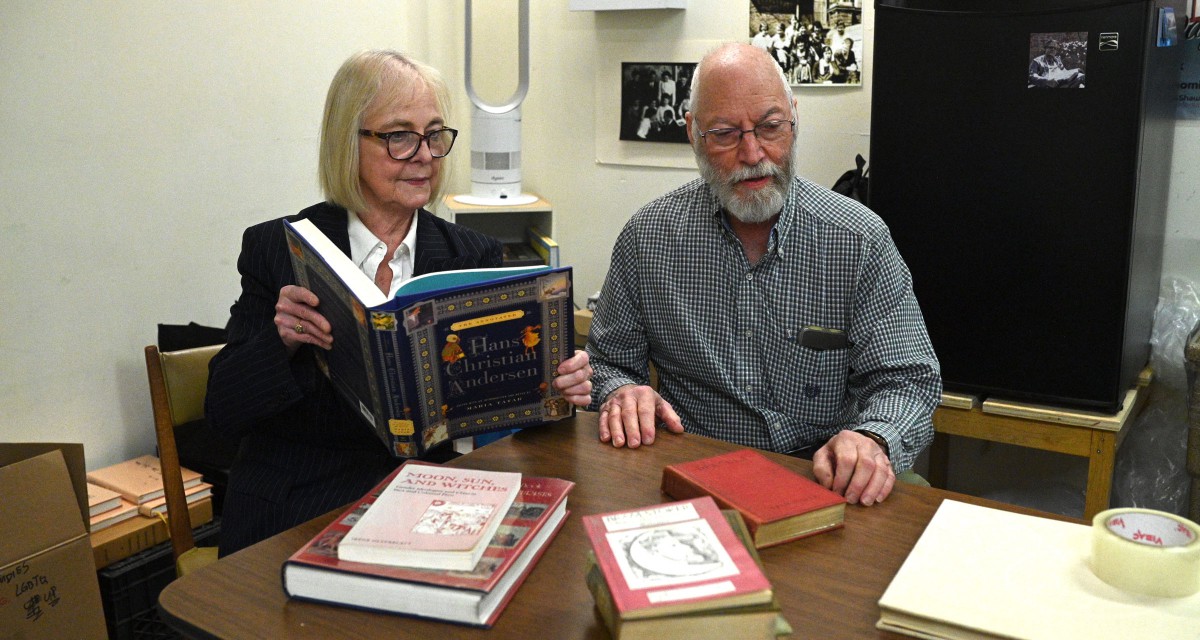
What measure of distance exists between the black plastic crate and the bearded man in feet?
3.76

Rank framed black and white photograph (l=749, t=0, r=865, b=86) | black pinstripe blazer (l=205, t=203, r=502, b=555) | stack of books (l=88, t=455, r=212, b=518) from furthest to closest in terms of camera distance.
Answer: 1. framed black and white photograph (l=749, t=0, r=865, b=86)
2. stack of books (l=88, t=455, r=212, b=518)
3. black pinstripe blazer (l=205, t=203, r=502, b=555)

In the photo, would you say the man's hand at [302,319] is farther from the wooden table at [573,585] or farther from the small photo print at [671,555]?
the small photo print at [671,555]

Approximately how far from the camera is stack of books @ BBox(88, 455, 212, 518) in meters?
2.34

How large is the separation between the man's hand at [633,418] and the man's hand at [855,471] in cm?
27

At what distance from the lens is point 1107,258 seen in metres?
2.12

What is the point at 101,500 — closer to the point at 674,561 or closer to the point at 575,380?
the point at 575,380

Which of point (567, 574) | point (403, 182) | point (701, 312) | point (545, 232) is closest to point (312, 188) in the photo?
point (545, 232)

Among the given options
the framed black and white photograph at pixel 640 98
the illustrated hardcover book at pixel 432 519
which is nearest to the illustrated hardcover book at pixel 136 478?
the illustrated hardcover book at pixel 432 519

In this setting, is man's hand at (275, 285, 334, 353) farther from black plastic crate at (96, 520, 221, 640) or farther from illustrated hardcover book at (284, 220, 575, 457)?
black plastic crate at (96, 520, 221, 640)

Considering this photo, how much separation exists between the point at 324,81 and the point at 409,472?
2.11 metres

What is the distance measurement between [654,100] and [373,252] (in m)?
1.67

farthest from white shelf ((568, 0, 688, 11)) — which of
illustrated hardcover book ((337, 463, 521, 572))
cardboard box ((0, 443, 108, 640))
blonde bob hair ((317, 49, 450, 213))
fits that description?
illustrated hardcover book ((337, 463, 521, 572))

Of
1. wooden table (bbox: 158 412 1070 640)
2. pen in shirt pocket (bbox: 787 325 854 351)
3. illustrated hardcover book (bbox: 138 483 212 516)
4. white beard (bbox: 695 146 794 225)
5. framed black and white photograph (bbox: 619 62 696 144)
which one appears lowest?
illustrated hardcover book (bbox: 138 483 212 516)

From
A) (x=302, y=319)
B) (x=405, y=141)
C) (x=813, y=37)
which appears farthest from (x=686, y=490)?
(x=813, y=37)
